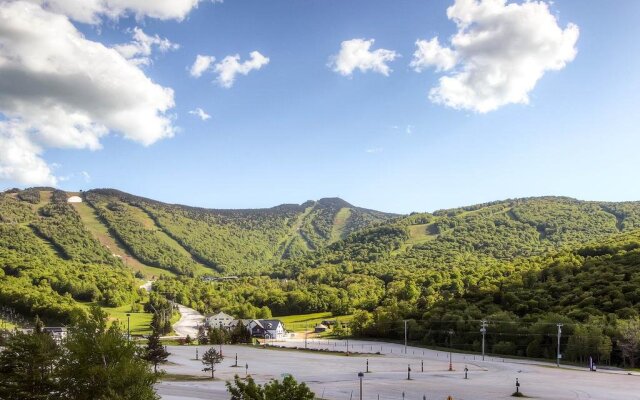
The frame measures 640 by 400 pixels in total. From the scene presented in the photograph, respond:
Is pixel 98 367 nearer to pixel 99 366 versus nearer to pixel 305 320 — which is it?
pixel 99 366

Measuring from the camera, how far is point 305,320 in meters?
167

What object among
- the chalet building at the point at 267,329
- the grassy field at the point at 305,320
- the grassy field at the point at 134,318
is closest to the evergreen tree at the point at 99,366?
the grassy field at the point at 134,318

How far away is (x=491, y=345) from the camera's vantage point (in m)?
92.4

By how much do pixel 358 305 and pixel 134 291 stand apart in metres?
85.8

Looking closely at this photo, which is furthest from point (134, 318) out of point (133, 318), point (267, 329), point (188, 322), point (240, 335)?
point (240, 335)

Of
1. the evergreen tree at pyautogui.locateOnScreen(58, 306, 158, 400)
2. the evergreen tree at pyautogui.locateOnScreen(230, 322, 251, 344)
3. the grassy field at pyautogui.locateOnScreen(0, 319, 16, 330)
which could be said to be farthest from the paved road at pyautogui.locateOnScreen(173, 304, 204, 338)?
the evergreen tree at pyautogui.locateOnScreen(58, 306, 158, 400)

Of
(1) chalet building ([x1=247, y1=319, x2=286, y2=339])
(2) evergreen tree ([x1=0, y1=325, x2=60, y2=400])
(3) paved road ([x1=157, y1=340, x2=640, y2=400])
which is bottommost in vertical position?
(1) chalet building ([x1=247, y1=319, x2=286, y2=339])

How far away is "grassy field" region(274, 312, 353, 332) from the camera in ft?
508

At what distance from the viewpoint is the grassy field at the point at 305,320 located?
15494 cm

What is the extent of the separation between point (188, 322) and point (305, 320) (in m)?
38.2

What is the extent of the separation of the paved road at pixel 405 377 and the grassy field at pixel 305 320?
6565 cm

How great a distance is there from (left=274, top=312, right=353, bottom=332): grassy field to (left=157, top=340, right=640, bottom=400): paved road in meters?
65.6

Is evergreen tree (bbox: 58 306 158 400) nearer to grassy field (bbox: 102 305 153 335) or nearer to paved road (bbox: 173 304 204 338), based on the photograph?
grassy field (bbox: 102 305 153 335)

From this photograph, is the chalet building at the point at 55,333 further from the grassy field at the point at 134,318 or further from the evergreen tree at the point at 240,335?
the evergreen tree at the point at 240,335
